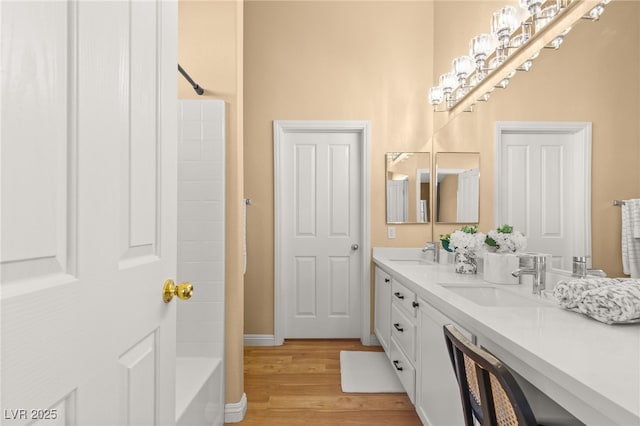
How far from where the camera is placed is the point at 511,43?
2137mm

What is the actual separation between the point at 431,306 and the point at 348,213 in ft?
6.03

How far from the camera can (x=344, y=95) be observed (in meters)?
3.40

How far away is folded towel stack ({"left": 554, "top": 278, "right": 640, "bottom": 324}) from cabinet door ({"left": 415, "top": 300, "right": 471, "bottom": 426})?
36cm

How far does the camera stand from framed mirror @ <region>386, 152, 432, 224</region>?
Answer: 11.0 feet

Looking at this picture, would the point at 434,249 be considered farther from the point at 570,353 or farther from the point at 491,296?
the point at 570,353

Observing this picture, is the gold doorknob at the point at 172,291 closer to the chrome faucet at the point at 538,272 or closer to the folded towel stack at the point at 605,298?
the folded towel stack at the point at 605,298

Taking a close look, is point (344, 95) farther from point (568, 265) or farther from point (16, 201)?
point (16, 201)

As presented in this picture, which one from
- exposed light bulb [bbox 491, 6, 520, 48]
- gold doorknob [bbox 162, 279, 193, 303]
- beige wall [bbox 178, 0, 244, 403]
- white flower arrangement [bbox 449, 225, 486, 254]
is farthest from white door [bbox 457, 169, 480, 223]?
gold doorknob [bbox 162, 279, 193, 303]

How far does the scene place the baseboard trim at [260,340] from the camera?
10.9 ft

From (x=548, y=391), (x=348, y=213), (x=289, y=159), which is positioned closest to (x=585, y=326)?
(x=548, y=391)

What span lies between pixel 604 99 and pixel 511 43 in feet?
3.10

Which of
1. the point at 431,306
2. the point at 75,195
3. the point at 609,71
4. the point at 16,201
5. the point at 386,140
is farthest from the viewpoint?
the point at 386,140

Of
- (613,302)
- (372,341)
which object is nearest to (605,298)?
(613,302)

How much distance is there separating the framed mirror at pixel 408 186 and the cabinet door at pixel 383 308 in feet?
1.89
